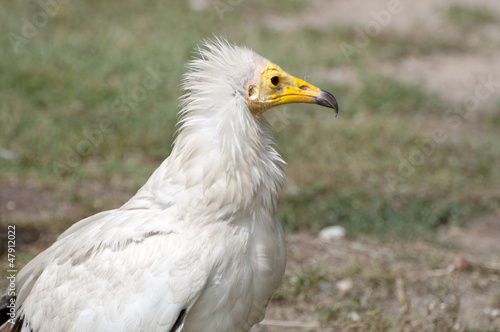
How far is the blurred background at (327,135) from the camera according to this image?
4684mm

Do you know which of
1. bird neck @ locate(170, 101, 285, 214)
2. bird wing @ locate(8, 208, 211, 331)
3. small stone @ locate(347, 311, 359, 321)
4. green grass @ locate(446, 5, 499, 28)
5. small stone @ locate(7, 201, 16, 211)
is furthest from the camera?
green grass @ locate(446, 5, 499, 28)

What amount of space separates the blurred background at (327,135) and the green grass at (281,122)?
0.07 feet

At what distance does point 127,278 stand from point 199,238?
0.36m

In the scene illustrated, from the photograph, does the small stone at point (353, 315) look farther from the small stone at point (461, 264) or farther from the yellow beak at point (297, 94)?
the yellow beak at point (297, 94)

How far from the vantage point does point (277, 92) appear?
3188 millimetres

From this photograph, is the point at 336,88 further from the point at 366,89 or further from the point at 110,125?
the point at 110,125

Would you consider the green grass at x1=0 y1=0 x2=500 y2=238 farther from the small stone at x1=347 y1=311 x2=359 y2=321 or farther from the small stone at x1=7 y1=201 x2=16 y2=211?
the small stone at x1=347 y1=311 x2=359 y2=321

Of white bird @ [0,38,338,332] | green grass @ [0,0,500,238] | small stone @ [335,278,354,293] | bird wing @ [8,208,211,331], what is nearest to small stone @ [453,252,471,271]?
green grass @ [0,0,500,238]

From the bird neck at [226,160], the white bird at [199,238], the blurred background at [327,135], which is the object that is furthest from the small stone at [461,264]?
the bird neck at [226,160]

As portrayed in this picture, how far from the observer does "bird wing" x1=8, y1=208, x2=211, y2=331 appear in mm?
2795

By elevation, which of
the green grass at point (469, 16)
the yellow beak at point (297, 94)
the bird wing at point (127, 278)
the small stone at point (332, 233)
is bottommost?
the small stone at point (332, 233)

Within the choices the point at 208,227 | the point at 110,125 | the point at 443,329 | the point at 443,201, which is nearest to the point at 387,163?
the point at 443,201

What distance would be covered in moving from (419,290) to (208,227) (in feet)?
7.38

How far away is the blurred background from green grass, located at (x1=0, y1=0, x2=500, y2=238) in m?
0.02
